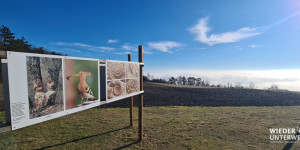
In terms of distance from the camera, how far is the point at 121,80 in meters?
4.20

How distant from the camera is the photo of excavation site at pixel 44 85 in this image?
211 centimetres

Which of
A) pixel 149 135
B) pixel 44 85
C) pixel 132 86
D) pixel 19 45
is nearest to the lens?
pixel 44 85

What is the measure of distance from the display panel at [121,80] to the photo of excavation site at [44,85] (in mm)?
1290

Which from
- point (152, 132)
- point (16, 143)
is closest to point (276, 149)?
point (152, 132)

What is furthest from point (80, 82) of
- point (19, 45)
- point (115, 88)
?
point (19, 45)

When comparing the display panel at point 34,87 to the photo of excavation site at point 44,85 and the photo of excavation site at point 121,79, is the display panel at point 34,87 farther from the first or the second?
the photo of excavation site at point 121,79

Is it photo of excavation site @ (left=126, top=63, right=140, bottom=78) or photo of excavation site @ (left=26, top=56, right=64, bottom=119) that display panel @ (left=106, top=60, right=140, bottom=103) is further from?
photo of excavation site @ (left=26, top=56, right=64, bottom=119)

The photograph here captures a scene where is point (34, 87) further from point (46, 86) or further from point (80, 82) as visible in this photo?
point (80, 82)

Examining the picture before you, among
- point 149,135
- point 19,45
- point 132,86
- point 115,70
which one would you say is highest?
point 19,45

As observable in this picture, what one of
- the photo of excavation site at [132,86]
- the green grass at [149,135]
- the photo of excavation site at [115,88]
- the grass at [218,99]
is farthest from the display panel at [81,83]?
the grass at [218,99]

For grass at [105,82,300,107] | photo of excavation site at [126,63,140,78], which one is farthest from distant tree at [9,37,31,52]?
photo of excavation site at [126,63,140,78]

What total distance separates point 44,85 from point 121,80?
2.14 metres

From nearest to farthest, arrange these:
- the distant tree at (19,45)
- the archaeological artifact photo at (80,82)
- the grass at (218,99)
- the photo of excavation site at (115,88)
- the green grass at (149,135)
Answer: the archaeological artifact photo at (80,82) < the photo of excavation site at (115,88) < the green grass at (149,135) < the grass at (218,99) < the distant tree at (19,45)

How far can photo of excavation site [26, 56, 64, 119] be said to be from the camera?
2.11 meters
